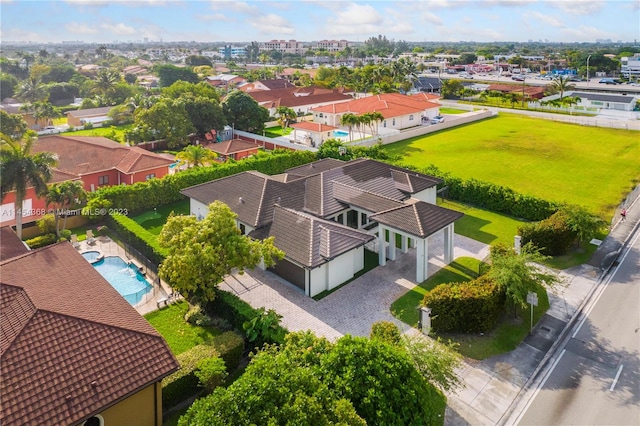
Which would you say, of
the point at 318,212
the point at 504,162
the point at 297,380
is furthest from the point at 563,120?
the point at 297,380

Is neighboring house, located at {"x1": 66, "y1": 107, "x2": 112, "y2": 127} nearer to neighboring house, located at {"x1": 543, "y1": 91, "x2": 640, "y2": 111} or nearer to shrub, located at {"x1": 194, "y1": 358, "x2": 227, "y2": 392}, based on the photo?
shrub, located at {"x1": 194, "y1": 358, "x2": 227, "y2": 392}

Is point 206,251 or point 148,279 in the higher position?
point 206,251

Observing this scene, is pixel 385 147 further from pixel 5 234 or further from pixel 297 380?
pixel 297 380

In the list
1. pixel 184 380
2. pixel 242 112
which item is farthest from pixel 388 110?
pixel 184 380

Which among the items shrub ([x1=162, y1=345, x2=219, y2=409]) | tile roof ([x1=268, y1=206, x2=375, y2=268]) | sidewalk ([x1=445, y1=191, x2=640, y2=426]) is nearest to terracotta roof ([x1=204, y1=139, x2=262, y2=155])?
tile roof ([x1=268, y1=206, x2=375, y2=268])

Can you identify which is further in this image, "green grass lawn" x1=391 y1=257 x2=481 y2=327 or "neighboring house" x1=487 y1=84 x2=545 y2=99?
"neighboring house" x1=487 y1=84 x2=545 y2=99

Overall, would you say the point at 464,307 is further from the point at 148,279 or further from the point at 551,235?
the point at 148,279

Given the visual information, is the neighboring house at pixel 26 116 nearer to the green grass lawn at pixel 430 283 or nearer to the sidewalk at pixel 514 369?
the green grass lawn at pixel 430 283
